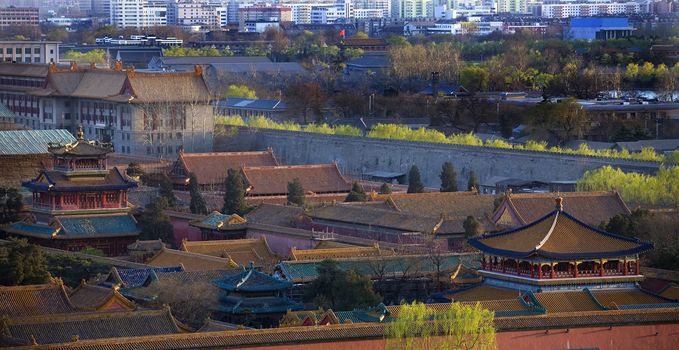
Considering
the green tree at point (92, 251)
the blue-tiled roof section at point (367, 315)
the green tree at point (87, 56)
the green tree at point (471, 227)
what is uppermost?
the blue-tiled roof section at point (367, 315)

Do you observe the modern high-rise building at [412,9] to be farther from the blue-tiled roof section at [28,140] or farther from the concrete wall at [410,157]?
the blue-tiled roof section at [28,140]

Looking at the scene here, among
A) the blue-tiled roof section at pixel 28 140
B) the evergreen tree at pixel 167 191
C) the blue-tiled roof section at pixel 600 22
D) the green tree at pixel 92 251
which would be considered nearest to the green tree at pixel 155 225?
the green tree at pixel 92 251

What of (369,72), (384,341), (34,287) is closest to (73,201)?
(34,287)

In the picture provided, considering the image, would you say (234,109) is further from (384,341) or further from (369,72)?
(384,341)

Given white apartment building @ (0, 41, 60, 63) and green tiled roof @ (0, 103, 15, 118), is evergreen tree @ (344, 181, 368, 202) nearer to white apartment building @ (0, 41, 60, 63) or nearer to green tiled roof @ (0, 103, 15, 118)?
green tiled roof @ (0, 103, 15, 118)

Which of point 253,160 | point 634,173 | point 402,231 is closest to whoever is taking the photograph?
point 402,231
